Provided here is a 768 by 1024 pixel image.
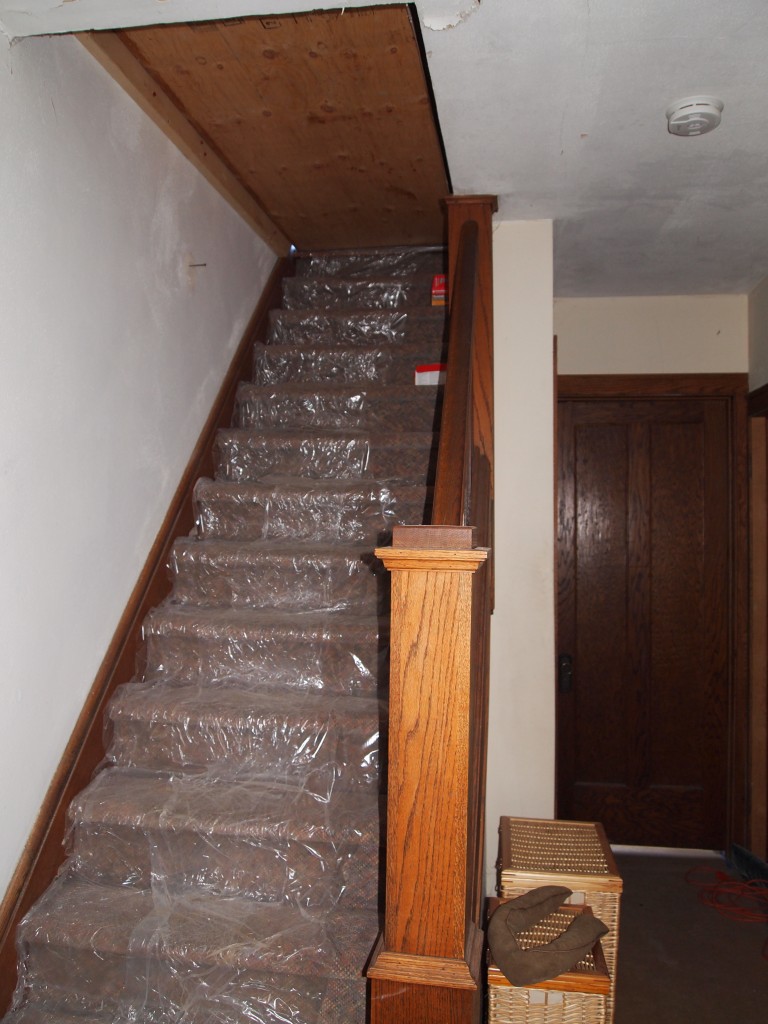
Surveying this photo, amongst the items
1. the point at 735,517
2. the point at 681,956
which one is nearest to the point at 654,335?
the point at 735,517

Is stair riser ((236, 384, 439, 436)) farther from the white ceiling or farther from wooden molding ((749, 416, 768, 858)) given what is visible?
wooden molding ((749, 416, 768, 858))

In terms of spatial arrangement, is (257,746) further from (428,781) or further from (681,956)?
(681,956)

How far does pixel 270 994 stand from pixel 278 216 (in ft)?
9.14

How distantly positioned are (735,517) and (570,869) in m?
1.85

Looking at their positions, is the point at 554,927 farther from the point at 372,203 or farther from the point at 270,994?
the point at 372,203

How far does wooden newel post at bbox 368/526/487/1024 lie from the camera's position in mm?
1245

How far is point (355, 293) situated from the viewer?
3508mm

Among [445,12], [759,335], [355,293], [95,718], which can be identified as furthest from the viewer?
[355,293]

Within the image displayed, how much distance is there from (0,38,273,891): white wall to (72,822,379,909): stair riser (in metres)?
0.20

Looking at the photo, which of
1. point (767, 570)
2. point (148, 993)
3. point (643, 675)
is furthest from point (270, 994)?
point (767, 570)

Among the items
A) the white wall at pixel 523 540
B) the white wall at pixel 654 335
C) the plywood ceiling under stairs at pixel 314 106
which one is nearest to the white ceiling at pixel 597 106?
the white wall at pixel 523 540

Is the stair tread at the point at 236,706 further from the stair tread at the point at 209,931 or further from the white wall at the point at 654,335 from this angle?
the white wall at the point at 654,335

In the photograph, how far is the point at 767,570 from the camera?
3.25m

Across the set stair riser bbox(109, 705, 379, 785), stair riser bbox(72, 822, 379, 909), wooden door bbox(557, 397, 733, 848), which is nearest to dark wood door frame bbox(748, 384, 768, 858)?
wooden door bbox(557, 397, 733, 848)
